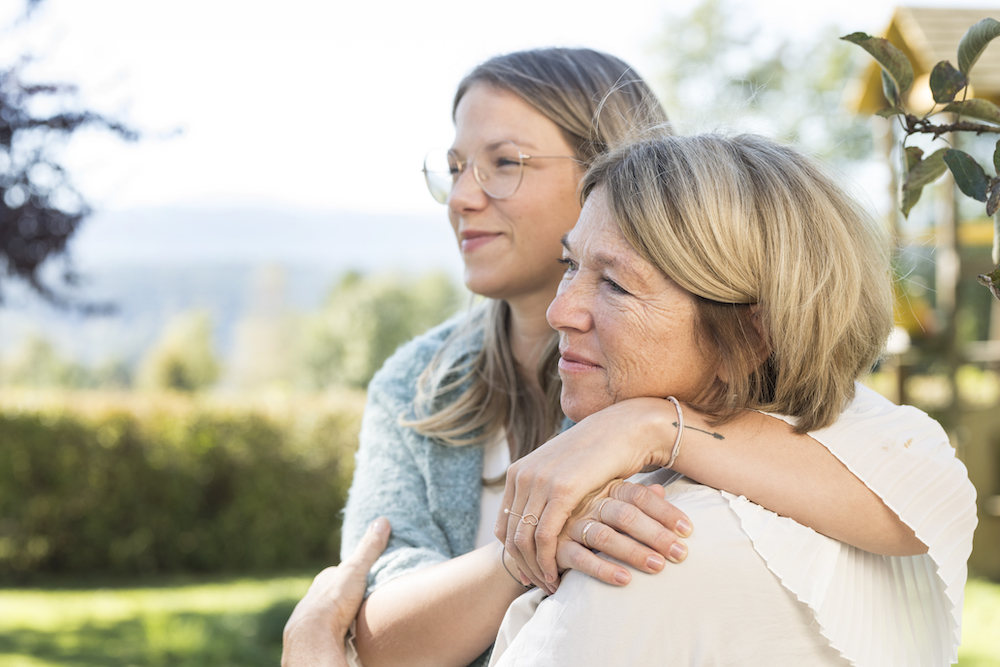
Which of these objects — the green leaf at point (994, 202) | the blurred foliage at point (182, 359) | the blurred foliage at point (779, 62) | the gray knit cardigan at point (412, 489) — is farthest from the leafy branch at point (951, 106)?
the blurred foliage at point (779, 62)

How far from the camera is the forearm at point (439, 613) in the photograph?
1.80 m

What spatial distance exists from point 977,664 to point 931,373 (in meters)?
4.51

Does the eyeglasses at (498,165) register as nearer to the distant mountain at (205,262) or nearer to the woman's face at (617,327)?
the woman's face at (617,327)

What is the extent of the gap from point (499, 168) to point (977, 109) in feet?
3.83

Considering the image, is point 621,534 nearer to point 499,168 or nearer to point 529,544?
point 529,544

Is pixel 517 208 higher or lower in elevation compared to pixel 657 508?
higher

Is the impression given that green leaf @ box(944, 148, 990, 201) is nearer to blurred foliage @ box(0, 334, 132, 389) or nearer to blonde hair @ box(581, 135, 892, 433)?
blonde hair @ box(581, 135, 892, 433)

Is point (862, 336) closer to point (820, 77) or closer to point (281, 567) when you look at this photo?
point (281, 567)

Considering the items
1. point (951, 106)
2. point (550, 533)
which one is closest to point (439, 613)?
point (550, 533)

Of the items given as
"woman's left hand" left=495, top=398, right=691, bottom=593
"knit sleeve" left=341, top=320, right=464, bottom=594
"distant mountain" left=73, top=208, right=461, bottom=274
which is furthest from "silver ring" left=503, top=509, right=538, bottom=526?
"distant mountain" left=73, top=208, right=461, bottom=274

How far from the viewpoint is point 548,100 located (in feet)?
7.79

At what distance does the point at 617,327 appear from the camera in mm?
1588

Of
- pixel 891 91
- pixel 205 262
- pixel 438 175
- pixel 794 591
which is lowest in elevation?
pixel 205 262

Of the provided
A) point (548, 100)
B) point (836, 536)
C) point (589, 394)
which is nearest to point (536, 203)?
point (548, 100)
